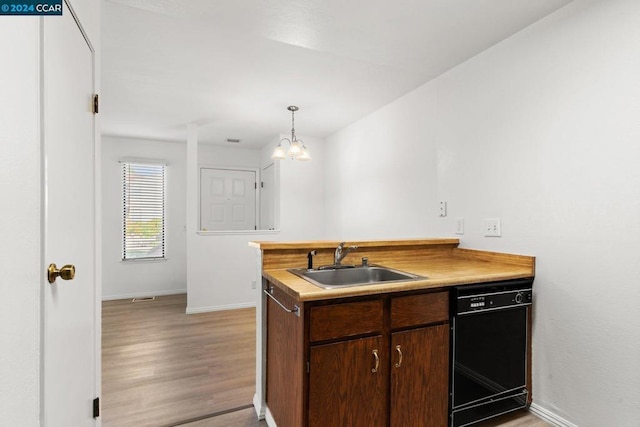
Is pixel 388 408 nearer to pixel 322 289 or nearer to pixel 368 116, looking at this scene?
pixel 322 289

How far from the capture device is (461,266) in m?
2.23

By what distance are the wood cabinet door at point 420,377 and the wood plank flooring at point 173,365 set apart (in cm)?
108

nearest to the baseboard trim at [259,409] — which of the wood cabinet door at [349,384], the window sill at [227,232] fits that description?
the wood cabinet door at [349,384]

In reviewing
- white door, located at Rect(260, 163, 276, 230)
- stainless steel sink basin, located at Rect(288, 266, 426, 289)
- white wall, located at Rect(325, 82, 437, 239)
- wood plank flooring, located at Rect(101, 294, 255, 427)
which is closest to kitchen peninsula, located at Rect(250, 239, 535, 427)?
stainless steel sink basin, located at Rect(288, 266, 426, 289)

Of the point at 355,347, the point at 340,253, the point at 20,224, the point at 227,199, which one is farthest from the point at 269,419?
the point at 227,199

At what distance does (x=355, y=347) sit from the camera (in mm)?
1537

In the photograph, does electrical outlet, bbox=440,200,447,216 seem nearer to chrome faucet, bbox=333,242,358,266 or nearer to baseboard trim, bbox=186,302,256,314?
chrome faucet, bbox=333,242,358,266

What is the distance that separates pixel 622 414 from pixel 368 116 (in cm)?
333

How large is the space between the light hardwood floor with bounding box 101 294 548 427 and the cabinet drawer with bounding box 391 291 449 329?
81 centimetres

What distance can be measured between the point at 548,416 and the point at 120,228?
5.54 metres

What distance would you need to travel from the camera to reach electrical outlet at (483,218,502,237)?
228 cm

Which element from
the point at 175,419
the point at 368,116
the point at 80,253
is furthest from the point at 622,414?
the point at 368,116

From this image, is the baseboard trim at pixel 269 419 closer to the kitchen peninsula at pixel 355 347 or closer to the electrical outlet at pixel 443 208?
the kitchen peninsula at pixel 355 347

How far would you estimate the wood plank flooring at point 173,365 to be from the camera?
2.07m
